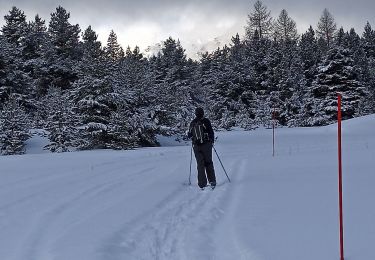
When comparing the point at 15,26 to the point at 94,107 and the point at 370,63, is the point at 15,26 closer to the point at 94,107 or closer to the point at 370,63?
the point at 94,107

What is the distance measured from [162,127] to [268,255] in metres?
23.7

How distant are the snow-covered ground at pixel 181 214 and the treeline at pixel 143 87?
12723 millimetres

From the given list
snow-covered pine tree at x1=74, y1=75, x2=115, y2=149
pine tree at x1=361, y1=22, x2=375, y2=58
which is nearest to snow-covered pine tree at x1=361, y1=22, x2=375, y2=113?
pine tree at x1=361, y1=22, x2=375, y2=58

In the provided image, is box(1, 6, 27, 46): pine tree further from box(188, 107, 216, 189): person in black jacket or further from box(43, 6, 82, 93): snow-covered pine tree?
box(188, 107, 216, 189): person in black jacket

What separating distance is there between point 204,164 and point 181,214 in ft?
11.9

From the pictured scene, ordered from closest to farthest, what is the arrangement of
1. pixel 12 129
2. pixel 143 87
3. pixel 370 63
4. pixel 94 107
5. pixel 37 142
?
pixel 12 129 < pixel 94 107 < pixel 37 142 < pixel 143 87 < pixel 370 63

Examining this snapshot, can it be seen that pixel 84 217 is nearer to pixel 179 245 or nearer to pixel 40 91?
pixel 179 245

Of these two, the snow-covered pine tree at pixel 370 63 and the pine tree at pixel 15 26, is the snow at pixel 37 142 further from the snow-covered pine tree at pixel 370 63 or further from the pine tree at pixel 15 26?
the snow-covered pine tree at pixel 370 63

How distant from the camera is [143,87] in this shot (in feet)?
101

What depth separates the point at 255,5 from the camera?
7225 cm

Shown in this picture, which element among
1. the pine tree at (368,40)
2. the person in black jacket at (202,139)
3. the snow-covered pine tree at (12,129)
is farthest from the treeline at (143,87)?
the person in black jacket at (202,139)

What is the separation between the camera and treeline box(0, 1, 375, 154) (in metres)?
25.6

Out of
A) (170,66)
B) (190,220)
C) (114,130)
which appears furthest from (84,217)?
(170,66)

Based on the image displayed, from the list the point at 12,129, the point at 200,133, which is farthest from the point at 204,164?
the point at 12,129
